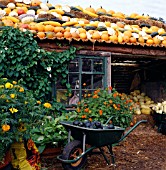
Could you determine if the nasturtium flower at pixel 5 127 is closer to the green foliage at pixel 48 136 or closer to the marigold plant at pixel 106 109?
the green foliage at pixel 48 136

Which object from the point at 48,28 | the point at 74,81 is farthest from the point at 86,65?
the point at 48,28

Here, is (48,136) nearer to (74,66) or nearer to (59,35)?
(59,35)

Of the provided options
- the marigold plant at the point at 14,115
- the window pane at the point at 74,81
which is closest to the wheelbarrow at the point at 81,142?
the marigold plant at the point at 14,115

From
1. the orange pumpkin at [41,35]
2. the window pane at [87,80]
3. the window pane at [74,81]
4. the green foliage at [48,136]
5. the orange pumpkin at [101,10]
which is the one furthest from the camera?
the orange pumpkin at [101,10]

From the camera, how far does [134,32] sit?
9531 mm

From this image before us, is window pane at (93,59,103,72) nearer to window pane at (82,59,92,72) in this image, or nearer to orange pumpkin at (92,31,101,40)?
window pane at (82,59,92,72)

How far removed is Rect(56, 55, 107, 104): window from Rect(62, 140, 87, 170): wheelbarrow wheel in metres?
3.72

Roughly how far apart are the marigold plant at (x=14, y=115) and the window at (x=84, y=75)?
463 cm

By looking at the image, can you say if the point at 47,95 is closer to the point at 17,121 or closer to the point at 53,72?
the point at 53,72

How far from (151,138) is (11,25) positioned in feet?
16.0

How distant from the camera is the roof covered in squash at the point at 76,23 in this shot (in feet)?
26.5

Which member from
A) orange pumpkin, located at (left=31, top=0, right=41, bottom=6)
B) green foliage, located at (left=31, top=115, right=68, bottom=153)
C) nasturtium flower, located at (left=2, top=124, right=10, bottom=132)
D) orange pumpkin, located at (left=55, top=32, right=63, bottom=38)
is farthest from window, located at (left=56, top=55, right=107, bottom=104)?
nasturtium flower, located at (left=2, top=124, right=10, bottom=132)

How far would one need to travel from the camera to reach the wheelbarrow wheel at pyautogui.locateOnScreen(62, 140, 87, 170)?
4.61m

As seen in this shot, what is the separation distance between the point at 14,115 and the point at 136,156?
3366mm
